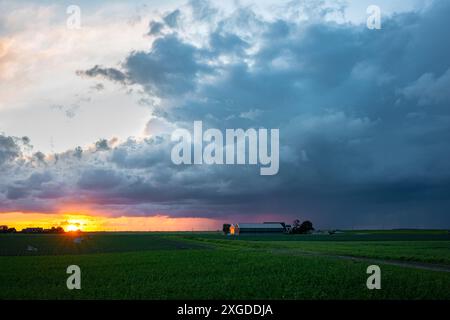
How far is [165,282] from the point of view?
1184 inches

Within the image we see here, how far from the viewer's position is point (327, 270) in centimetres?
3472

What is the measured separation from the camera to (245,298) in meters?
24.0
